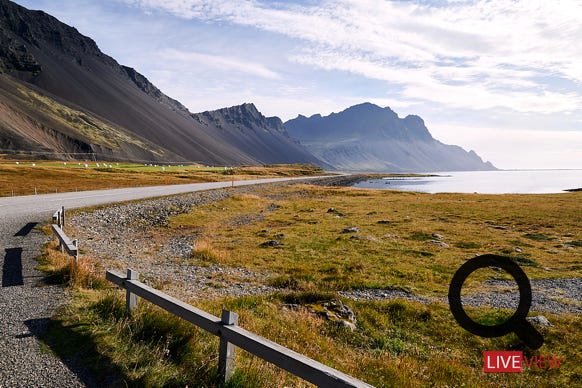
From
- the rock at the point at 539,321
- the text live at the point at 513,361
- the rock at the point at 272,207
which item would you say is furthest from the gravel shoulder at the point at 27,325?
the rock at the point at 272,207

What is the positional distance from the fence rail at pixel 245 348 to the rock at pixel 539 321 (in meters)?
11.8

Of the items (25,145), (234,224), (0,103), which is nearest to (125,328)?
(234,224)

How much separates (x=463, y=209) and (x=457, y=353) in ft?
144

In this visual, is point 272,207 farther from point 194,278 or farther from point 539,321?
point 539,321

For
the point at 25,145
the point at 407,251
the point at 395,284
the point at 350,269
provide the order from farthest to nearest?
1. the point at 25,145
2. the point at 407,251
3. the point at 350,269
4. the point at 395,284

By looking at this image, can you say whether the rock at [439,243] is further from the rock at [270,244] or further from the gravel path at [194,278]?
the rock at [270,244]

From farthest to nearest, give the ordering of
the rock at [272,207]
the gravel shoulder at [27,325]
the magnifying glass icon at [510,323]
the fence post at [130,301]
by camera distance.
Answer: the rock at [272,207], the magnifying glass icon at [510,323], the fence post at [130,301], the gravel shoulder at [27,325]

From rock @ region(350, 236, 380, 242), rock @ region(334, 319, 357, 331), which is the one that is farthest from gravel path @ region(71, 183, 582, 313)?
rock @ region(350, 236, 380, 242)

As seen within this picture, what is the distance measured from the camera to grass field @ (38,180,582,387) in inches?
291

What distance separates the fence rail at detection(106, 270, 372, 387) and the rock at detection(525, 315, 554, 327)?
11826 millimetres

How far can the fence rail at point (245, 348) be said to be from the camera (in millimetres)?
4945

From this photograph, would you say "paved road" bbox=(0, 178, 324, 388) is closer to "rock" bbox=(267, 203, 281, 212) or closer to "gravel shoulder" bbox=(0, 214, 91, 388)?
"gravel shoulder" bbox=(0, 214, 91, 388)

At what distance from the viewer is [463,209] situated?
50844 millimetres

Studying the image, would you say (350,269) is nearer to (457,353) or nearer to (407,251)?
(407,251)
